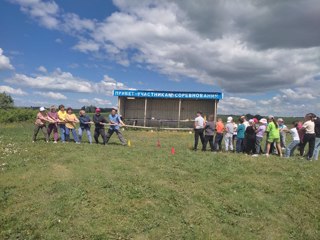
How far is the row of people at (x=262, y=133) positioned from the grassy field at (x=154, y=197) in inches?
65.8

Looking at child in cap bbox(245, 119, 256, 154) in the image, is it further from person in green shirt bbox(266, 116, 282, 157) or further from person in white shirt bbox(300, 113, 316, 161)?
person in white shirt bbox(300, 113, 316, 161)

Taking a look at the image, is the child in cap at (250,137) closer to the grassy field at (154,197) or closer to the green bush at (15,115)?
the grassy field at (154,197)

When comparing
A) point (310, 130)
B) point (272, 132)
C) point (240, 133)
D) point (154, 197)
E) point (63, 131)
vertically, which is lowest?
point (154, 197)

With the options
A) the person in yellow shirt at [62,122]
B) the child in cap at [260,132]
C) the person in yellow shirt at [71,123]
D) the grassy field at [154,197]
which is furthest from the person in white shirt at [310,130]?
the person in yellow shirt at [62,122]

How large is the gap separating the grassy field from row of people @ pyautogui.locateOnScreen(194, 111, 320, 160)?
65.8 inches

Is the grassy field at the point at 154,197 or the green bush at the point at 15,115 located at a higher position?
the green bush at the point at 15,115

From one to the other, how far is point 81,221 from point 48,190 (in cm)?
209

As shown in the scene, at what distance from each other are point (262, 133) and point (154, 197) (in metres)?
8.24

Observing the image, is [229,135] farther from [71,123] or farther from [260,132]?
[71,123]

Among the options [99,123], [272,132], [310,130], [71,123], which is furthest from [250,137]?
[71,123]

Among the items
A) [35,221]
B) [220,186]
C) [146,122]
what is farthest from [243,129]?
[146,122]

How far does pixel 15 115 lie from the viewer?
123 ft

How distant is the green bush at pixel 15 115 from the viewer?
3650 cm

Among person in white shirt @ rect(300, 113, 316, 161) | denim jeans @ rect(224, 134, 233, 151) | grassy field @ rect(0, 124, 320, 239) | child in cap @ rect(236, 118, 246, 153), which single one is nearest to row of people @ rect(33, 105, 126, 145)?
grassy field @ rect(0, 124, 320, 239)
